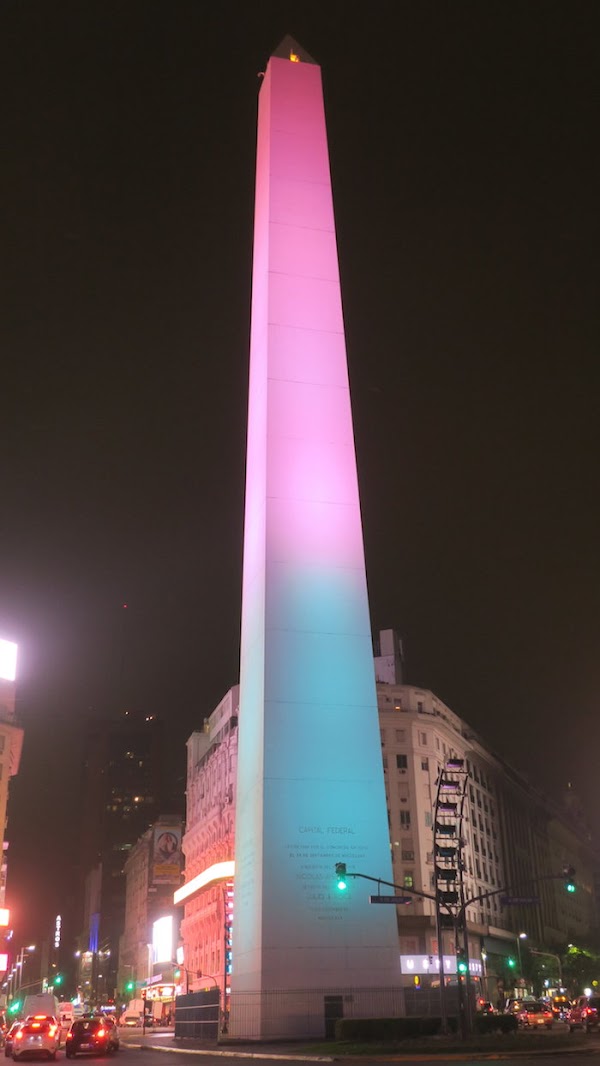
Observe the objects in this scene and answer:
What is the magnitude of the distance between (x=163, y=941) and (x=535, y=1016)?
250 ft

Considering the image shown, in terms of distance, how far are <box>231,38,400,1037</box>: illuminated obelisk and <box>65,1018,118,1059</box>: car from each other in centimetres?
479

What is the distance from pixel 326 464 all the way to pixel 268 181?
1335cm

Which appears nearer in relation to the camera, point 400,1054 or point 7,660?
point 400,1054

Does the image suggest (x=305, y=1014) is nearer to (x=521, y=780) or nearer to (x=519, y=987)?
(x=519, y=987)

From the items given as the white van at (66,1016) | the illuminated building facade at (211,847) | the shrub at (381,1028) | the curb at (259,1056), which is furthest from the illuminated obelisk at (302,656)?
the illuminated building facade at (211,847)

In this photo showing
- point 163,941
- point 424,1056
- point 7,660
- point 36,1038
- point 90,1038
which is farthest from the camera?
point 163,941

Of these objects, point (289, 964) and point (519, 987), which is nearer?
point (289, 964)

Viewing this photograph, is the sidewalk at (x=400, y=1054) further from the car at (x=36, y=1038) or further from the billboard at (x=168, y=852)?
the billboard at (x=168, y=852)

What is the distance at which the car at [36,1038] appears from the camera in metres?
29.3

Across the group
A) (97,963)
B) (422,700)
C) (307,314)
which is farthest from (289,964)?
(97,963)

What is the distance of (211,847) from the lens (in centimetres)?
9256

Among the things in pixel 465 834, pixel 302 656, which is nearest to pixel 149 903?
pixel 465 834

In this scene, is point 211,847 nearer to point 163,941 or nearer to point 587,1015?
point 163,941

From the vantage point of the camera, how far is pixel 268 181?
40.5 meters
